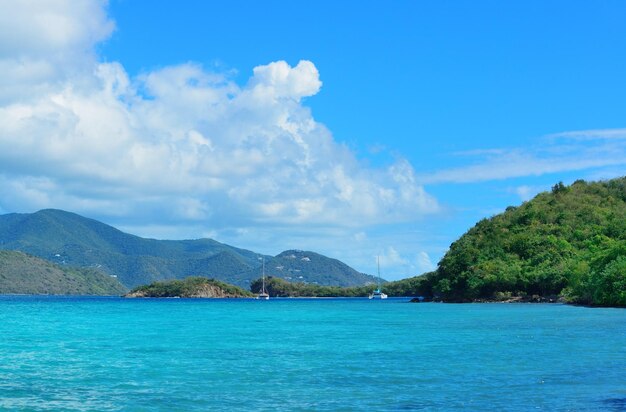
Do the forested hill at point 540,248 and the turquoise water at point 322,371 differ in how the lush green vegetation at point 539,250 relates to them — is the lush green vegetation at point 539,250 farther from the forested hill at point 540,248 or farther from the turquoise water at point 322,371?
→ the turquoise water at point 322,371

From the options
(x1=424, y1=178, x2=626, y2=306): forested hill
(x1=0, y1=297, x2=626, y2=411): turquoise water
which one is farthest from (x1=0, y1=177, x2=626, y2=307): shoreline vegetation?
(x1=0, y1=297, x2=626, y2=411): turquoise water

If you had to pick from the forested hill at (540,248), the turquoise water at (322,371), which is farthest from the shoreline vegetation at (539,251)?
the turquoise water at (322,371)

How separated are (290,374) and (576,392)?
521 inches

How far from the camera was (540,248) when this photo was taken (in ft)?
541

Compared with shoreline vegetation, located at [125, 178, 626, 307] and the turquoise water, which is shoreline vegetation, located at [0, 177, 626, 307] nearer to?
shoreline vegetation, located at [125, 178, 626, 307]

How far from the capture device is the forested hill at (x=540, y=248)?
143000 millimetres

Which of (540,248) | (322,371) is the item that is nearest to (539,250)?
(540,248)

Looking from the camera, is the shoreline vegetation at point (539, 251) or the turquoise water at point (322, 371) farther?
the shoreline vegetation at point (539, 251)

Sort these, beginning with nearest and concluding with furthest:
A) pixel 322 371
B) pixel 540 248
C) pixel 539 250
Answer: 1. pixel 322 371
2. pixel 539 250
3. pixel 540 248

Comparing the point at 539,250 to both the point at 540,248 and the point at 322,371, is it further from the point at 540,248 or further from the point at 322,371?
the point at 322,371

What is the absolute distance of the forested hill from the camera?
143 m

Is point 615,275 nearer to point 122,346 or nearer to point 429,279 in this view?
point 122,346

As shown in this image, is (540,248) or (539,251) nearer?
(539,251)

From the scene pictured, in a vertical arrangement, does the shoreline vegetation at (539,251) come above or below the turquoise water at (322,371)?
above
